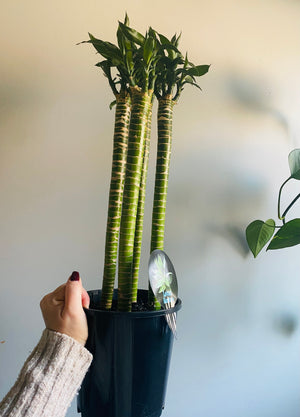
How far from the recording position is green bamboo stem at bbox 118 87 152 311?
69 cm

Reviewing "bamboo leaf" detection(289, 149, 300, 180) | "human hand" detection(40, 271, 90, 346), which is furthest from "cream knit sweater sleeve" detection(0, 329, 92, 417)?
"bamboo leaf" detection(289, 149, 300, 180)

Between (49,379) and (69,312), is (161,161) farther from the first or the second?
(49,379)

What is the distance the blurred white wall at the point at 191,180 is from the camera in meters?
0.97

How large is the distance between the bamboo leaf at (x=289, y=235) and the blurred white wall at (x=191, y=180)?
176 mm

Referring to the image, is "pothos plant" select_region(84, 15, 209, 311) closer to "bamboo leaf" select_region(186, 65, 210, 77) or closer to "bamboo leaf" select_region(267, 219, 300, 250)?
"bamboo leaf" select_region(186, 65, 210, 77)

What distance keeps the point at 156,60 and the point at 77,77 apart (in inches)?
15.0

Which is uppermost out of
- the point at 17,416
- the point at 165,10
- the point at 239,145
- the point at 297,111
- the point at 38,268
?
the point at 165,10

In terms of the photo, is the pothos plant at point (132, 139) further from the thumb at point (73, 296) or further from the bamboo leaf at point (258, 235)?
the bamboo leaf at point (258, 235)

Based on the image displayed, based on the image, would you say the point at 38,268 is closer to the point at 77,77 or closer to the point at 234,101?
the point at 77,77

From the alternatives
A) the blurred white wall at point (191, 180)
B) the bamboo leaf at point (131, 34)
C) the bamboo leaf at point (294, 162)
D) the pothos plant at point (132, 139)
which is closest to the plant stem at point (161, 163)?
the pothos plant at point (132, 139)

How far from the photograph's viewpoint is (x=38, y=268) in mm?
972

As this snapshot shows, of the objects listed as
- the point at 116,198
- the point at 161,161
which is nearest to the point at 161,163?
the point at 161,161

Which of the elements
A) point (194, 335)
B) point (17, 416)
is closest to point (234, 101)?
point (194, 335)

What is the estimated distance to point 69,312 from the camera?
654 mm
